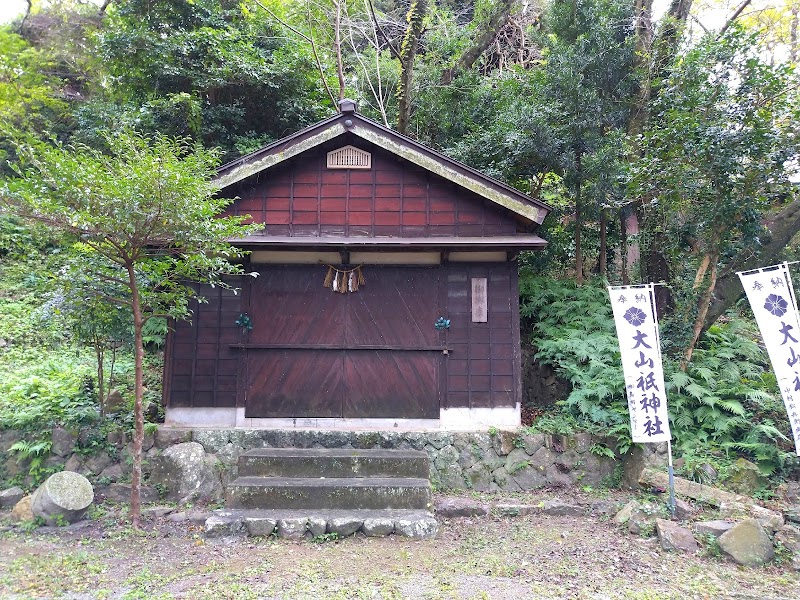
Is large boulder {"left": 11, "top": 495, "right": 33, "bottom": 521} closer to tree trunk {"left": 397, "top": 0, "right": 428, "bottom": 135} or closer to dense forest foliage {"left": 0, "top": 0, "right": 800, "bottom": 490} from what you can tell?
dense forest foliage {"left": 0, "top": 0, "right": 800, "bottom": 490}

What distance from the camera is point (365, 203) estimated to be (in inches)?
367

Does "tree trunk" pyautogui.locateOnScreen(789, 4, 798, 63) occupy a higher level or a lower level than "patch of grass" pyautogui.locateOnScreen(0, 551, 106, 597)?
higher

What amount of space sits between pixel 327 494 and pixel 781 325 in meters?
6.51

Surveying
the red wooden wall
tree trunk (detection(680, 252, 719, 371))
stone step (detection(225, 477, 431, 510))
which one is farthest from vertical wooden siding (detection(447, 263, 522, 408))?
tree trunk (detection(680, 252, 719, 371))

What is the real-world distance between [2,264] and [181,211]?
11970 mm

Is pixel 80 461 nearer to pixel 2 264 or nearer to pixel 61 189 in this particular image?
pixel 61 189

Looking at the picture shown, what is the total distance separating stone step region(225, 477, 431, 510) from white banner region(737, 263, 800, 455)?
193 inches

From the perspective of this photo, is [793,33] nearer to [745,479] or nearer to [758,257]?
[758,257]

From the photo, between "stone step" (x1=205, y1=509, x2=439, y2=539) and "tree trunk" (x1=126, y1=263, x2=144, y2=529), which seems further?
"tree trunk" (x1=126, y1=263, x2=144, y2=529)

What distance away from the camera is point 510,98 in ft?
45.0

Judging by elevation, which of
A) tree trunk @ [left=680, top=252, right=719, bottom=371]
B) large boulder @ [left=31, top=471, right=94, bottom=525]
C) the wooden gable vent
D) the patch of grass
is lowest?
the patch of grass

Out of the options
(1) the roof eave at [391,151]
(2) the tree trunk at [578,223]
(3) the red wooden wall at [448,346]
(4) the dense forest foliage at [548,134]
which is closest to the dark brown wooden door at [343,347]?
(3) the red wooden wall at [448,346]

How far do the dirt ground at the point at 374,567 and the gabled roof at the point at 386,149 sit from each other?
509 cm

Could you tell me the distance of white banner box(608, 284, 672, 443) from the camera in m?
7.50
